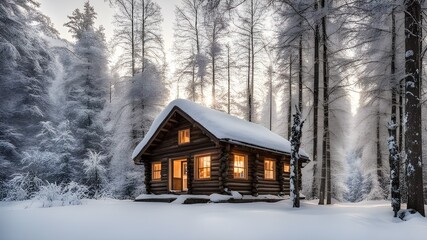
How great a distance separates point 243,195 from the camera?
15711mm

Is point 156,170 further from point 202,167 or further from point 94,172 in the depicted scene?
point 94,172

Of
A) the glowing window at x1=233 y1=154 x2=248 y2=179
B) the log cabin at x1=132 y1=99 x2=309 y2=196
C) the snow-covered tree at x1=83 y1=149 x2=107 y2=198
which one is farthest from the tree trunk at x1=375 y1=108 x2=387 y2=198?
the snow-covered tree at x1=83 y1=149 x2=107 y2=198

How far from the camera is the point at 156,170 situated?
1898 centimetres

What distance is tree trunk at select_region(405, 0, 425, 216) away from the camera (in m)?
9.42

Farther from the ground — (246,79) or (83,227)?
(246,79)

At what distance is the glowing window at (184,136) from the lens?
1697 centimetres

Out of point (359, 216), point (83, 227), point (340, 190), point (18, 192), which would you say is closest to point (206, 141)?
point (359, 216)

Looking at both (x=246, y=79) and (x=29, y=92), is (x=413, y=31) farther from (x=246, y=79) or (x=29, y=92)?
(x=29, y=92)

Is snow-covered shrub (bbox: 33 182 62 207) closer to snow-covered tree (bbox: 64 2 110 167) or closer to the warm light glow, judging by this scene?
the warm light glow

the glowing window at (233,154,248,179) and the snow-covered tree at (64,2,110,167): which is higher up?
the snow-covered tree at (64,2,110,167)

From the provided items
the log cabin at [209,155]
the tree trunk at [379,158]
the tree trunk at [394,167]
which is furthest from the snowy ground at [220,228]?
the tree trunk at [379,158]

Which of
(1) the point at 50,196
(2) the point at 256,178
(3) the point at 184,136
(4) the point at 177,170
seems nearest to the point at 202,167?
(3) the point at 184,136

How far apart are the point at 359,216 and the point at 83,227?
315 inches

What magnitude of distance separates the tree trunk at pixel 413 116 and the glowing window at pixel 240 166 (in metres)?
8.10
